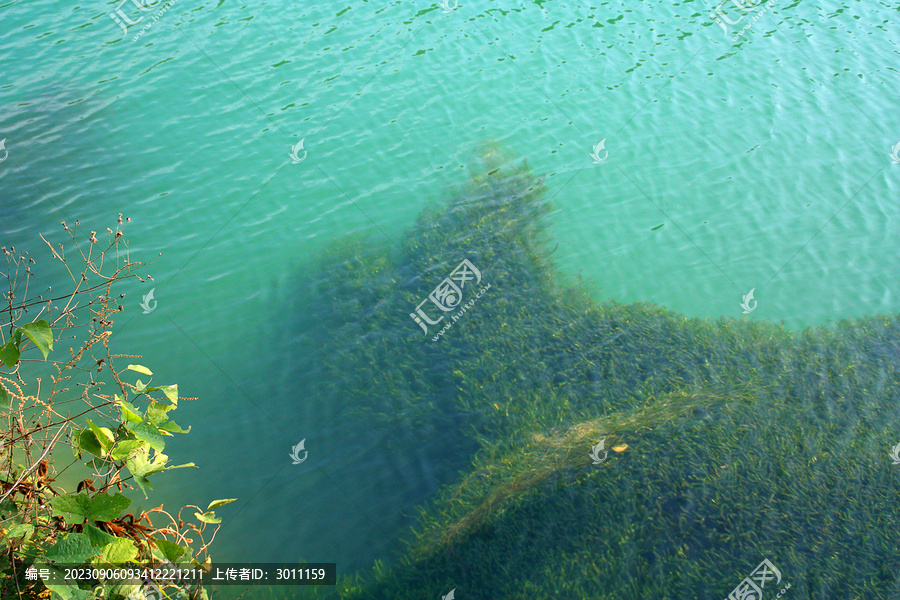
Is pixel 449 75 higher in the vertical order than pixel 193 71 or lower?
lower

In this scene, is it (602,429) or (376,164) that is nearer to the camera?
(602,429)

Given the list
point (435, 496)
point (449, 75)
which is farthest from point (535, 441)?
point (449, 75)

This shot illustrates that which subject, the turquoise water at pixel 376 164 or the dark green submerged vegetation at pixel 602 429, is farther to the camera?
the turquoise water at pixel 376 164

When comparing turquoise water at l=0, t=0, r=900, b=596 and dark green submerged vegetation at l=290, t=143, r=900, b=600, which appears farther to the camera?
turquoise water at l=0, t=0, r=900, b=596

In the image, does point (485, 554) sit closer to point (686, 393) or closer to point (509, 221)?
point (686, 393)
